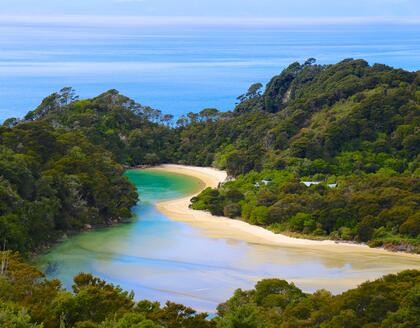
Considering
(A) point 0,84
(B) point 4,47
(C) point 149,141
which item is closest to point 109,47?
(B) point 4,47

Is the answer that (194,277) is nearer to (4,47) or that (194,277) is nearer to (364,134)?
(364,134)

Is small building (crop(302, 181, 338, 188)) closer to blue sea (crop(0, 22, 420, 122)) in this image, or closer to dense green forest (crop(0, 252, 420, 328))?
dense green forest (crop(0, 252, 420, 328))

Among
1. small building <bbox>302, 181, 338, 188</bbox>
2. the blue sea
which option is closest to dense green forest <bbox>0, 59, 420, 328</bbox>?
small building <bbox>302, 181, 338, 188</bbox>

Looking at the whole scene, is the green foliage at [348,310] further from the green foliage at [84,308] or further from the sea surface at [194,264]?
the sea surface at [194,264]

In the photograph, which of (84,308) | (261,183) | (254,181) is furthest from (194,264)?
(254,181)

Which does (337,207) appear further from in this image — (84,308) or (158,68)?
(158,68)
